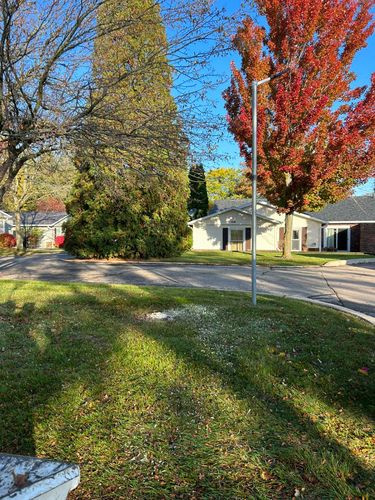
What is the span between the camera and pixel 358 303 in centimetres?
865

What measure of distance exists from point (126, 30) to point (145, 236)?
1454 centimetres

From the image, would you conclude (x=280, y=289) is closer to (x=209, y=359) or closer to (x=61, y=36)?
(x=209, y=359)

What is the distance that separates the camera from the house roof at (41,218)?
4441 centimetres

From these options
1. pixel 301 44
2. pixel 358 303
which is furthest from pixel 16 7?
pixel 301 44

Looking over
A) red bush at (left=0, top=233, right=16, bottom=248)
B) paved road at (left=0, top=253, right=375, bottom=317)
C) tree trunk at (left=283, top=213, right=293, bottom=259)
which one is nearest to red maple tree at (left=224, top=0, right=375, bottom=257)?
tree trunk at (left=283, top=213, right=293, bottom=259)

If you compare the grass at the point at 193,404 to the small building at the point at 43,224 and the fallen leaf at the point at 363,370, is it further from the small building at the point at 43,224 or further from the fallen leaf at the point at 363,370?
the small building at the point at 43,224

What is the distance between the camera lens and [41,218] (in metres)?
45.8

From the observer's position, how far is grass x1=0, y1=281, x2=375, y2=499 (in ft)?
7.91

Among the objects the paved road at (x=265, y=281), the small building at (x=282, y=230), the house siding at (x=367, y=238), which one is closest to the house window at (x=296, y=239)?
the small building at (x=282, y=230)

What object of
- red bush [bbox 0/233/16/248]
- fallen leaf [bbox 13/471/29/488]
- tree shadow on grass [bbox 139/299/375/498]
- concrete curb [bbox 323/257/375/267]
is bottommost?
tree shadow on grass [bbox 139/299/375/498]

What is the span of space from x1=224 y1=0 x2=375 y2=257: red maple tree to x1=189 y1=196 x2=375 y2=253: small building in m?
13.2

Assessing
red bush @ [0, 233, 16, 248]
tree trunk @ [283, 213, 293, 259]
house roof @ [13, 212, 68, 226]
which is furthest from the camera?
house roof @ [13, 212, 68, 226]

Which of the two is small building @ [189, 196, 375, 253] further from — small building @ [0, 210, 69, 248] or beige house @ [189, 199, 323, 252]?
small building @ [0, 210, 69, 248]

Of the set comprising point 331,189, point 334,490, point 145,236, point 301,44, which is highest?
point 301,44
